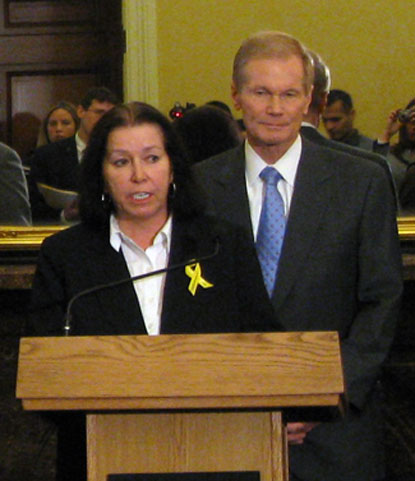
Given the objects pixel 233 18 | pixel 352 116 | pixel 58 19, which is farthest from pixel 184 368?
pixel 58 19

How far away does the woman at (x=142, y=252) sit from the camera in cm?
235

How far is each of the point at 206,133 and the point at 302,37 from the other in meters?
2.57

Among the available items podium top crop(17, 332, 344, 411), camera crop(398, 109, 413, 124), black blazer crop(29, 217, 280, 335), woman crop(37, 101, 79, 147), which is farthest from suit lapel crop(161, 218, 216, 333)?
camera crop(398, 109, 413, 124)

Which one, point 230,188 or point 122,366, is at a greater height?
point 230,188

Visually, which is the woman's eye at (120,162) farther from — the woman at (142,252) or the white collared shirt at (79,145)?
the white collared shirt at (79,145)

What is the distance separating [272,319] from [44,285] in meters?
0.46

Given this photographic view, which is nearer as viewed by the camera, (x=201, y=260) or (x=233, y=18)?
(x=201, y=260)

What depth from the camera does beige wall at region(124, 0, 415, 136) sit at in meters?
6.01

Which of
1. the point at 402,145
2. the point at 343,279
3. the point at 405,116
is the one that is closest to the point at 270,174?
the point at 343,279

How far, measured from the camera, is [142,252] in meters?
2.44

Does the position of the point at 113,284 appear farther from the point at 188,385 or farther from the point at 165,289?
the point at 188,385

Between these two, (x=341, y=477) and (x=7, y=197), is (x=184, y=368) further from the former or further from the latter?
(x=7, y=197)

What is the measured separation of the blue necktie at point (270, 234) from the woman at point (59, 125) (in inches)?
71.6

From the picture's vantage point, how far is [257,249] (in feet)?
8.80
